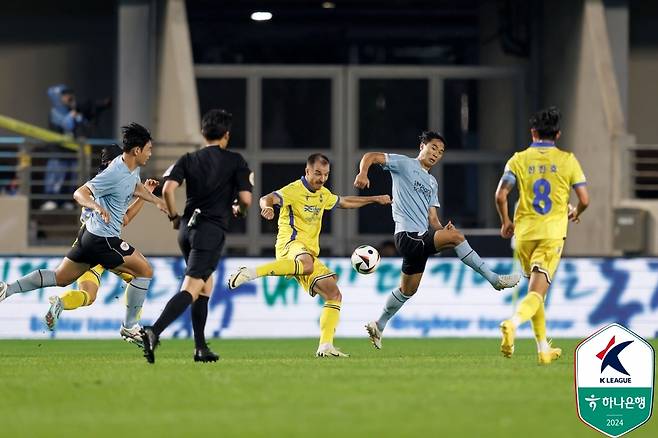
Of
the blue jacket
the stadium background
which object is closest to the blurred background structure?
the stadium background

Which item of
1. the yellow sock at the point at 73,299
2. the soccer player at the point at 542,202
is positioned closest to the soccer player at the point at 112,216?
the yellow sock at the point at 73,299

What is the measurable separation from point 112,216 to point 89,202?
0.76m

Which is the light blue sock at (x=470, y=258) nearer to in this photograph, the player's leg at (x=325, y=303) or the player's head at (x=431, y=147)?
the player's head at (x=431, y=147)

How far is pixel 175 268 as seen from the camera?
20.6 meters

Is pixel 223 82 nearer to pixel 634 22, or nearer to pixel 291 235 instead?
pixel 634 22

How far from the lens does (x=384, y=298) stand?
2062 cm

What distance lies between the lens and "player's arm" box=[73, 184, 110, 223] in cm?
1348

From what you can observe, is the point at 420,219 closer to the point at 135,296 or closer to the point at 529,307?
the point at 529,307

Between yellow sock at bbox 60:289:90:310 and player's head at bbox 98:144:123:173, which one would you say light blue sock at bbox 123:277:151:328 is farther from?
player's head at bbox 98:144:123:173

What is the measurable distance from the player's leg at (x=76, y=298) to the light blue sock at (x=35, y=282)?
0.23 m

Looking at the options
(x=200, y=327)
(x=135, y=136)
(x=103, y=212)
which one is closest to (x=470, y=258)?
(x=200, y=327)

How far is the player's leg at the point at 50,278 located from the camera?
14.5 m

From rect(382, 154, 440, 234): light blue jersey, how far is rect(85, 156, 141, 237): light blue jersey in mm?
2408

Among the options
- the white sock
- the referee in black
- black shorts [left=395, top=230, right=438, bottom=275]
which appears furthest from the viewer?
black shorts [left=395, top=230, right=438, bottom=275]
